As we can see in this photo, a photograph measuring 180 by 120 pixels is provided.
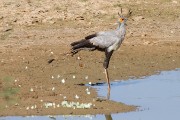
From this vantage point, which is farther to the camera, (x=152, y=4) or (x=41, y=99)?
(x=152, y=4)

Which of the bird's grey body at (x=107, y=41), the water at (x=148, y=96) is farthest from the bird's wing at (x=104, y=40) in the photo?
the water at (x=148, y=96)

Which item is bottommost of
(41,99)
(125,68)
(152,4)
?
(152,4)

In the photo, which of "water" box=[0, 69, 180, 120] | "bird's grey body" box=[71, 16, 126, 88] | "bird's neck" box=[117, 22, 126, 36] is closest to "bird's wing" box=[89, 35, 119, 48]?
"bird's grey body" box=[71, 16, 126, 88]

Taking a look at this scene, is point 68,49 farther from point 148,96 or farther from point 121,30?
point 148,96

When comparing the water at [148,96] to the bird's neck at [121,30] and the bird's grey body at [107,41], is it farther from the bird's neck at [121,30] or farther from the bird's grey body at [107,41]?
the bird's neck at [121,30]

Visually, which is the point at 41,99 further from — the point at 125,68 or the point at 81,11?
the point at 81,11

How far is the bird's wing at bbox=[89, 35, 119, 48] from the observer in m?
13.0

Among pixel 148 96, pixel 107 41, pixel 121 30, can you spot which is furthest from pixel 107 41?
pixel 148 96

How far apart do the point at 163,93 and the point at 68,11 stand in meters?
7.45

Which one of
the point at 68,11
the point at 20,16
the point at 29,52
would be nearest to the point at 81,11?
the point at 68,11

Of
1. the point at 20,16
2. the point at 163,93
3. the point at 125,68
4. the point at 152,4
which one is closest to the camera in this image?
the point at 163,93

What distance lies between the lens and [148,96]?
40.6 ft

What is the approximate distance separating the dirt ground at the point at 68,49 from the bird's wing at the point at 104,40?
2.50 feet

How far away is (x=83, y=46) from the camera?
13.1 m
